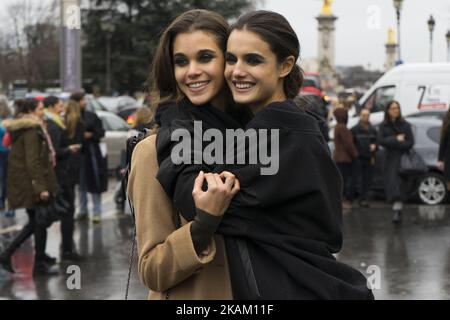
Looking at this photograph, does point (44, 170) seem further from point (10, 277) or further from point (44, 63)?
point (44, 63)

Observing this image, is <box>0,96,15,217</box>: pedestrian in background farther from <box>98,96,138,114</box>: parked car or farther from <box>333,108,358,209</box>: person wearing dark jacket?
<box>98,96,138,114</box>: parked car

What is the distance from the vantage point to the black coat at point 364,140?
14.5 meters

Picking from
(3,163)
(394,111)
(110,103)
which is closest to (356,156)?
(394,111)

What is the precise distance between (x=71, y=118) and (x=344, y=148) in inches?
194

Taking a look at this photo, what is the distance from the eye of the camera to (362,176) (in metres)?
14.5

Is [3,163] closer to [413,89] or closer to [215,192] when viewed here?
[413,89]

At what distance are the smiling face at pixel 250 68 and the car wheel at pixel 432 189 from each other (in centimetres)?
1235

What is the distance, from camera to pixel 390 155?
42.4 ft

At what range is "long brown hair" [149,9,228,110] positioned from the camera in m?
2.74

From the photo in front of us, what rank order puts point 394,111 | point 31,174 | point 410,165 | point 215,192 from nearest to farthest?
point 215,192, point 31,174, point 410,165, point 394,111

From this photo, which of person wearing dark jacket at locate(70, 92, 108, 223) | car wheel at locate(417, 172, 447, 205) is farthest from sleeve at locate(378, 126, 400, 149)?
person wearing dark jacket at locate(70, 92, 108, 223)

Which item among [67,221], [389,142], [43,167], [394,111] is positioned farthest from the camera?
[394,111]

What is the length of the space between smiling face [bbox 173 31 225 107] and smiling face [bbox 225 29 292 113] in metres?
0.07

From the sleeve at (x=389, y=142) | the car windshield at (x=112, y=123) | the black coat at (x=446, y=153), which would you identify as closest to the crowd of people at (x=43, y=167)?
the black coat at (x=446, y=153)
